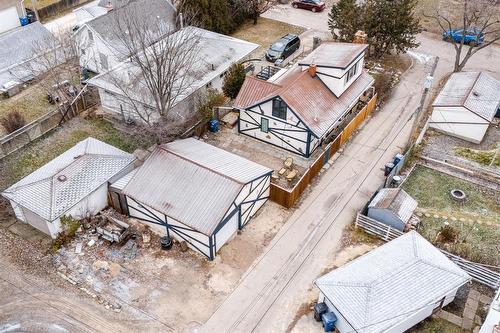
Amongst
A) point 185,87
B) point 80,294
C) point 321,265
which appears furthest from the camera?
point 185,87

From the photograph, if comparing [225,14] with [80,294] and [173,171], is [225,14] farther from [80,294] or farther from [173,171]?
[80,294]

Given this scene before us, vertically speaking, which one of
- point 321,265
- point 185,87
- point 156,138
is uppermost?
point 185,87

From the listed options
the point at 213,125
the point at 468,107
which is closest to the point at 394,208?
the point at 468,107

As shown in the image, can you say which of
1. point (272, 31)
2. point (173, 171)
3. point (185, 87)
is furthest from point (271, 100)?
point (272, 31)

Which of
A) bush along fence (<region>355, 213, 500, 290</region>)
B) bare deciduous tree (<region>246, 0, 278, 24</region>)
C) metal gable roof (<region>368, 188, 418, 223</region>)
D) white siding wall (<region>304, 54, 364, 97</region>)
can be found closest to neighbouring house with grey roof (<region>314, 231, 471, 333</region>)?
bush along fence (<region>355, 213, 500, 290</region>)

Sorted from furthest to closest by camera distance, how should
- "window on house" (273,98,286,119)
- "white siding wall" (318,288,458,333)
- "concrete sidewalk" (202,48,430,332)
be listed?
"window on house" (273,98,286,119), "concrete sidewalk" (202,48,430,332), "white siding wall" (318,288,458,333)

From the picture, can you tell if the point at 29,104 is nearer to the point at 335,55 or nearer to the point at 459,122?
the point at 335,55

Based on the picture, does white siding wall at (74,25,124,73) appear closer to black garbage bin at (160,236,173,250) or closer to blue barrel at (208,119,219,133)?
blue barrel at (208,119,219,133)
